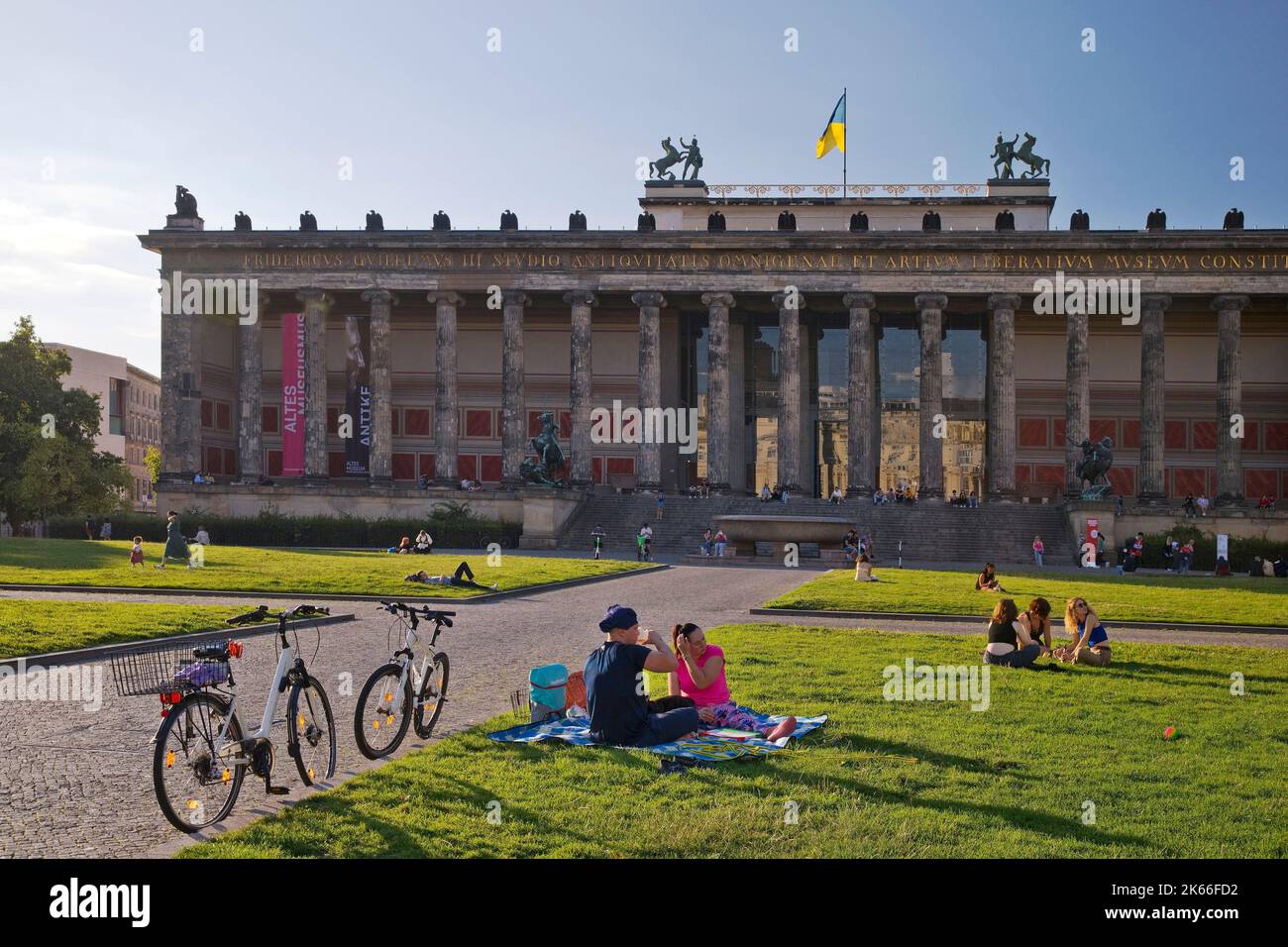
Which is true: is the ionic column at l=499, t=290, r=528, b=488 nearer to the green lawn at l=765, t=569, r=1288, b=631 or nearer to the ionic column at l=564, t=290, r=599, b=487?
the ionic column at l=564, t=290, r=599, b=487

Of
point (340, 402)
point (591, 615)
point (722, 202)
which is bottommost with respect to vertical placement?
point (591, 615)

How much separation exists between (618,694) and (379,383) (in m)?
57.1

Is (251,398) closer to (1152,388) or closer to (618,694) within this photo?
(1152,388)

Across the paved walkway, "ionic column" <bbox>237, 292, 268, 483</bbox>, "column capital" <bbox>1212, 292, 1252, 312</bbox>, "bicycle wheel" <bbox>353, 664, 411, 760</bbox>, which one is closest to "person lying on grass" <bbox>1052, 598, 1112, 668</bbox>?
the paved walkway

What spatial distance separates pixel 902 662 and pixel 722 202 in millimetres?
61261

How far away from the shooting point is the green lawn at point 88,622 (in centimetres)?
1741

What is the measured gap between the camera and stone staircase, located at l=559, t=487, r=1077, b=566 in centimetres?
5450

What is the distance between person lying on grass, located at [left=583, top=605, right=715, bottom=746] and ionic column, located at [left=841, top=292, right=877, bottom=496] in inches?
2082

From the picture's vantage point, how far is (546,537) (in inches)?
2192

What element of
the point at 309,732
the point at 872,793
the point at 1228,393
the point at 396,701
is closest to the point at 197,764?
the point at 309,732

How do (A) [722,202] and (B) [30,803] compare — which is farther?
(A) [722,202]

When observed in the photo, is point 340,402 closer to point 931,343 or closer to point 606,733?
point 931,343
